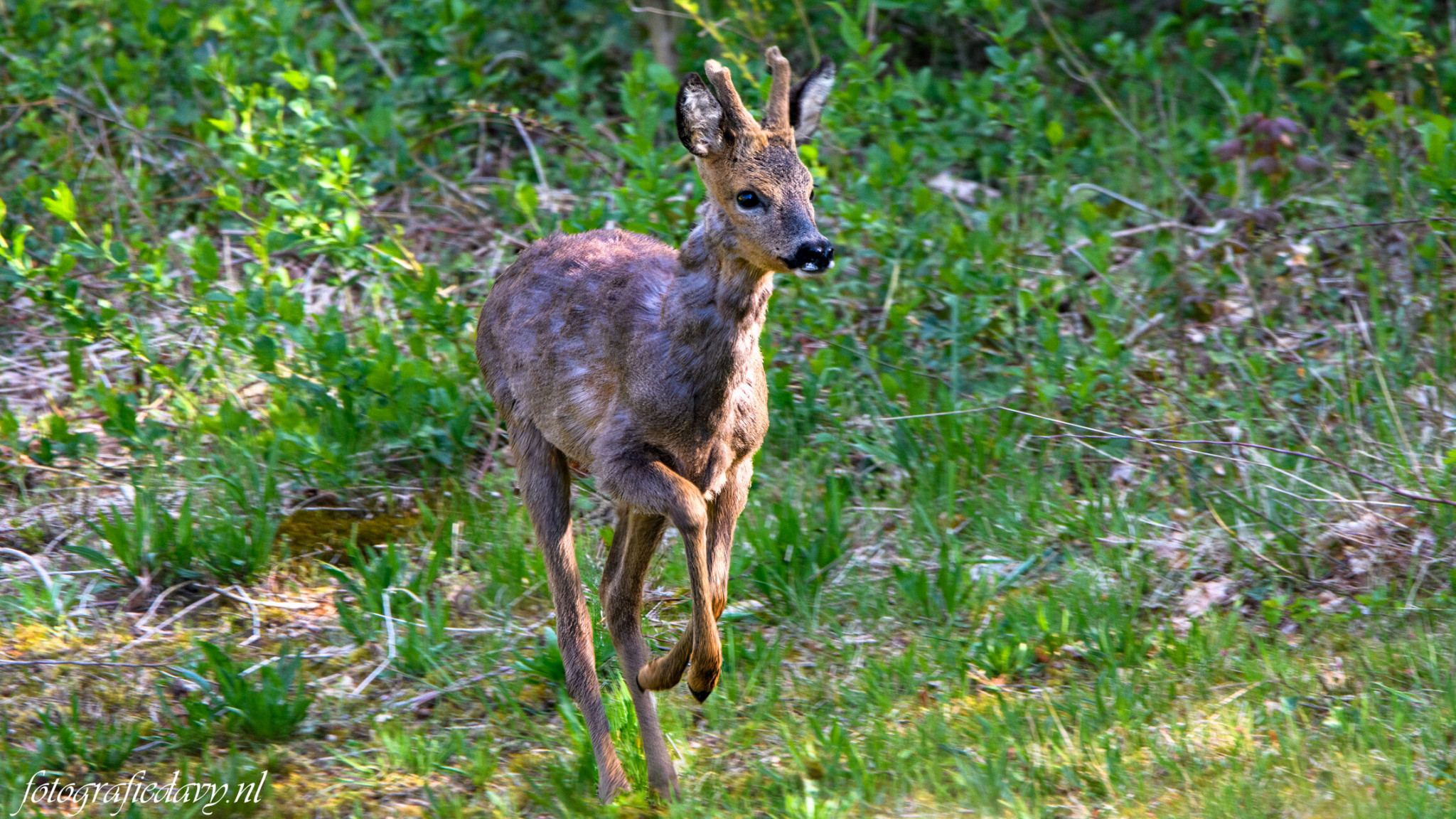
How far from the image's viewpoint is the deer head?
3799mm

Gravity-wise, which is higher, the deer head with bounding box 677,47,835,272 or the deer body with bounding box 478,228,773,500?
the deer head with bounding box 677,47,835,272

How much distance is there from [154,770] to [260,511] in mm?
1412

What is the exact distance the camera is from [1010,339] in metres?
6.42

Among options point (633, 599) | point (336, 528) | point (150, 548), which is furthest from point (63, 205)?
point (633, 599)

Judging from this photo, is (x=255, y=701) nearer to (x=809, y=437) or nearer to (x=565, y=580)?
(x=565, y=580)

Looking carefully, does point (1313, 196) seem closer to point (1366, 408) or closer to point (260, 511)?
point (1366, 408)

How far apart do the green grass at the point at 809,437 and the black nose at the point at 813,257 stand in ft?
4.97

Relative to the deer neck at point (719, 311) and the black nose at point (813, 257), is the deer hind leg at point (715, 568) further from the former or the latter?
the black nose at point (813, 257)

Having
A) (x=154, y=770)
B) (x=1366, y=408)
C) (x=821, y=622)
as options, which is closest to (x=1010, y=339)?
(x=1366, y=408)

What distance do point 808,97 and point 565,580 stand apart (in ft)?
5.77

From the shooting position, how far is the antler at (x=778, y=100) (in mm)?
4086

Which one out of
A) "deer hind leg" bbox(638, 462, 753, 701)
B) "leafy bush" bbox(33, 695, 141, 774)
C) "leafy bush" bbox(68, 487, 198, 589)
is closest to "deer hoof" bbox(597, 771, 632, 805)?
"deer hind leg" bbox(638, 462, 753, 701)

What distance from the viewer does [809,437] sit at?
19.7ft

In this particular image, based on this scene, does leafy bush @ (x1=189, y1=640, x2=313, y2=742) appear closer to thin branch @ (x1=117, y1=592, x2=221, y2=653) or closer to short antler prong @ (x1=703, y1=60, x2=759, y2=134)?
thin branch @ (x1=117, y1=592, x2=221, y2=653)
